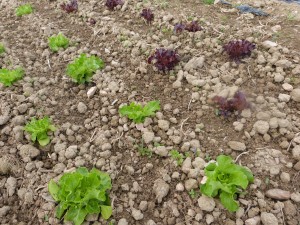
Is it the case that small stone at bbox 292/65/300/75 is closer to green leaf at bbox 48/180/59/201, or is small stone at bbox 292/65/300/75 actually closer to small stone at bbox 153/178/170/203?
small stone at bbox 153/178/170/203

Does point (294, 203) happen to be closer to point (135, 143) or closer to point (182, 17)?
point (135, 143)

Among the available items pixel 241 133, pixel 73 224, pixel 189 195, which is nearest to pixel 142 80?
pixel 241 133

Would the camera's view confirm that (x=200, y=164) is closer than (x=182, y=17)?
Yes

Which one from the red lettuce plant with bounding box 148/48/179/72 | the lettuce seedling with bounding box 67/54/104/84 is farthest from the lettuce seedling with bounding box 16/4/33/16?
the red lettuce plant with bounding box 148/48/179/72

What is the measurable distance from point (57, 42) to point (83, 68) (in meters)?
1.01

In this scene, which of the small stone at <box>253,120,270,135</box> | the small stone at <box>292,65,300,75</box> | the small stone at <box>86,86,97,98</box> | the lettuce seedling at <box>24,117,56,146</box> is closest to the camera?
the small stone at <box>253,120,270,135</box>

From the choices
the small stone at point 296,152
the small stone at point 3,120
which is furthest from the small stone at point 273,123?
the small stone at point 3,120

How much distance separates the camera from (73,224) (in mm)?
2854

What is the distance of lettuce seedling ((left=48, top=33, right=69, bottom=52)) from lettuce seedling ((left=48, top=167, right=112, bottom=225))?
260cm

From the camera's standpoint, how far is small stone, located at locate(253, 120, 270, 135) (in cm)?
334

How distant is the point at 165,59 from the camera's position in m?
4.05

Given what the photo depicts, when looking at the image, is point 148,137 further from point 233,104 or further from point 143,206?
point 233,104

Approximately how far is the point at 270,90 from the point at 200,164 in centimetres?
141

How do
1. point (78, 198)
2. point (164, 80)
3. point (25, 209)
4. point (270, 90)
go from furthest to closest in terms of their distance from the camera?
point (164, 80)
point (270, 90)
point (25, 209)
point (78, 198)
